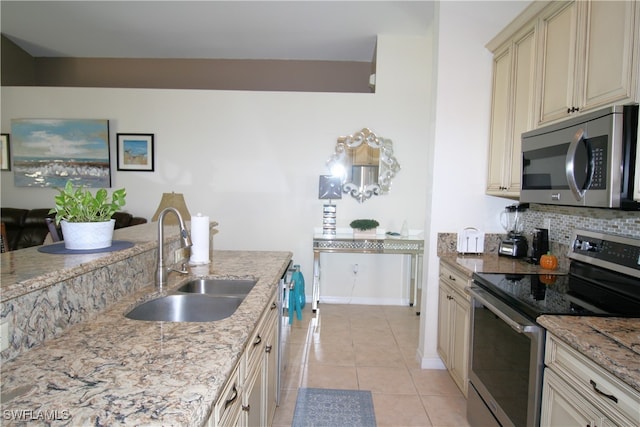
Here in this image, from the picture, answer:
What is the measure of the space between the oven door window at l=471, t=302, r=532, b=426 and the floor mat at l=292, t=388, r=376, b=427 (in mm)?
722

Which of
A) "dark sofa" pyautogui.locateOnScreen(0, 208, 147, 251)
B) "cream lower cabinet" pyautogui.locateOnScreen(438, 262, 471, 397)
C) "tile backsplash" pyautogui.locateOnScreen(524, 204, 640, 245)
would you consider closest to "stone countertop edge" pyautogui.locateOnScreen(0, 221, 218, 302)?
"cream lower cabinet" pyautogui.locateOnScreen(438, 262, 471, 397)

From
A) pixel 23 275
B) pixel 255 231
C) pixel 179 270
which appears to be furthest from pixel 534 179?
pixel 255 231

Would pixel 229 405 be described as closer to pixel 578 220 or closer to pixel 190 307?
pixel 190 307

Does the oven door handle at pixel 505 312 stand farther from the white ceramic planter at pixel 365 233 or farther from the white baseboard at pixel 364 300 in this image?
the white baseboard at pixel 364 300

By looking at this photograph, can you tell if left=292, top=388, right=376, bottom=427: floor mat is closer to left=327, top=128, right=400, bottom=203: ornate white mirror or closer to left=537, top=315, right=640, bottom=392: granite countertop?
left=537, top=315, right=640, bottom=392: granite countertop

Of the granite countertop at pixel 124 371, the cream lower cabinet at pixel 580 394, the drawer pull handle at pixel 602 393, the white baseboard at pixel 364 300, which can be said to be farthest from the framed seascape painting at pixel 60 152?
the drawer pull handle at pixel 602 393

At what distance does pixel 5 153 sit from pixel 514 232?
18.3 feet

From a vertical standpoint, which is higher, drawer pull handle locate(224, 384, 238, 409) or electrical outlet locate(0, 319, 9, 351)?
electrical outlet locate(0, 319, 9, 351)

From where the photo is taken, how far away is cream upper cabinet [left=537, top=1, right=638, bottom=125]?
4.75 ft

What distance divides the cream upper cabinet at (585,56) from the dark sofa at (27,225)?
3947 mm

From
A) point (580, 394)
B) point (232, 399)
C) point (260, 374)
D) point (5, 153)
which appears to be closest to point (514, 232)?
point (580, 394)

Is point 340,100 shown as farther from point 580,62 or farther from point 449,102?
point 580,62

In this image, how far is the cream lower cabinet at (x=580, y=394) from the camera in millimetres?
998

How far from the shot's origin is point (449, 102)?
105 inches
